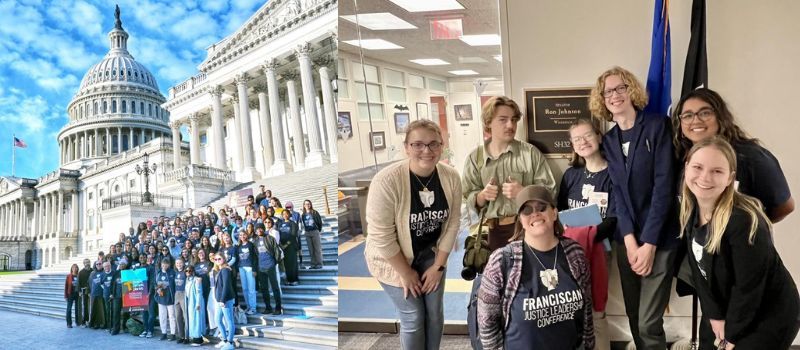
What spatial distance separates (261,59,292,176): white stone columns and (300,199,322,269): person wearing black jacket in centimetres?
51

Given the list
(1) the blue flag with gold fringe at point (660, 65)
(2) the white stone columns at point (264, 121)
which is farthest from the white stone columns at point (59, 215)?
(1) the blue flag with gold fringe at point (660, 65)

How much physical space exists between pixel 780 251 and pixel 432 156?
156 cm

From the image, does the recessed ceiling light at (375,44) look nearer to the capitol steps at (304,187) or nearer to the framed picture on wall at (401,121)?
the framed picture on wall at (401,121)

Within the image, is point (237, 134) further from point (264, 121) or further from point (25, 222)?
point (25, 222)

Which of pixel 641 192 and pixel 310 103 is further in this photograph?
pixel 310 103

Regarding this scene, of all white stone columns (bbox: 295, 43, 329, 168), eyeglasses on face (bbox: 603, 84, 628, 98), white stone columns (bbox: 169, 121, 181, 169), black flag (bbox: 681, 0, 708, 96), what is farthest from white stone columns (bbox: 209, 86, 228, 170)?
black flag (bbox: 681, 0, 708, 96)

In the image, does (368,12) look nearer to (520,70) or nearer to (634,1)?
(520,70)

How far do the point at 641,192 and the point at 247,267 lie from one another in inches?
105

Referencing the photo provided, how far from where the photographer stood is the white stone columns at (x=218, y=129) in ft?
12.2

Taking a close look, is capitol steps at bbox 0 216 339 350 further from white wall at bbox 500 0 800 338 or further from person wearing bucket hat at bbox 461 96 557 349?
white wall at bbox 500 0 800 338

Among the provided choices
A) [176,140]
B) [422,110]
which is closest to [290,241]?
[176,140]

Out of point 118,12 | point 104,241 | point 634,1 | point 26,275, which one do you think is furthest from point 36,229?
point 634,1

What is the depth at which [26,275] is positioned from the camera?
356cm

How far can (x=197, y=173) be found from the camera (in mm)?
3561
